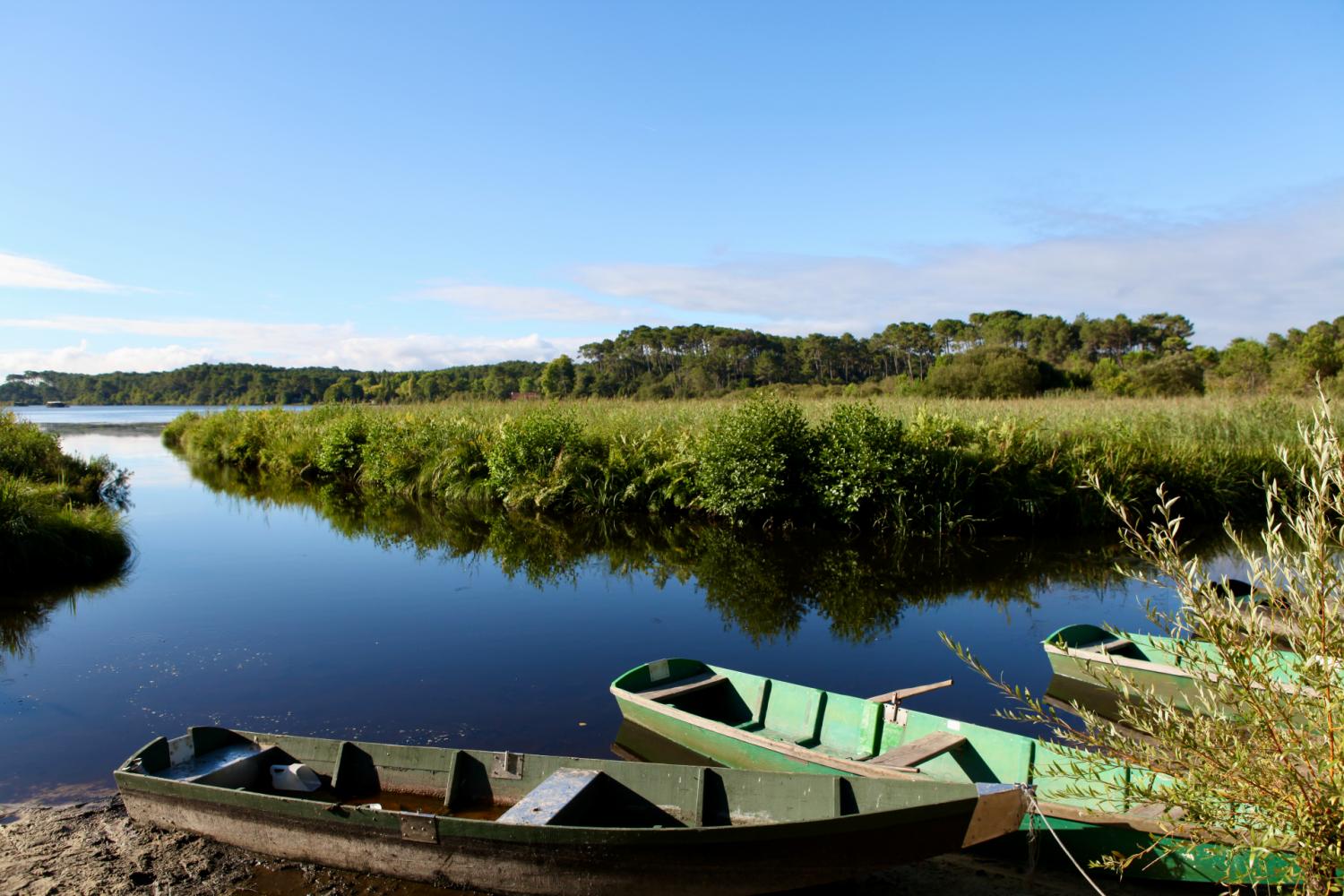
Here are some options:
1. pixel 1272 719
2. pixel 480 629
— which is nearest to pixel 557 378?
pixel 480 629

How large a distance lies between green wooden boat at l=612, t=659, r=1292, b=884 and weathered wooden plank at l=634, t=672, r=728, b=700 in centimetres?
1

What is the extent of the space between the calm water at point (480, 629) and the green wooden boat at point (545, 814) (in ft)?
4.82

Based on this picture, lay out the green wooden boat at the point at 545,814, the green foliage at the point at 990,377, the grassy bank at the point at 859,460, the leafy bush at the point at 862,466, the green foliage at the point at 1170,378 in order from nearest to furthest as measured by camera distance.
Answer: the green wooden boat at the point at 545,814
the leafy bush at the point at 862,466
the grassy bank at the point at 859,460
the green foliage at the point at 990,377
the green foliage at the point at 1170,378

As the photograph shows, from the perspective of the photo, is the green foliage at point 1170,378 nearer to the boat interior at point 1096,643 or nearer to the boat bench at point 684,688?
the boat interior at point 1096,643

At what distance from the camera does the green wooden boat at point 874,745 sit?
512 centimetres

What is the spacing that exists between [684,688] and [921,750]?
95.7 inches

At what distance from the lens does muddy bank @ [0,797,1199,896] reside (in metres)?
5.60

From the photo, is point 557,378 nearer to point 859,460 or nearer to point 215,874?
point 859,460

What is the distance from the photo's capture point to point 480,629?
11961 mm

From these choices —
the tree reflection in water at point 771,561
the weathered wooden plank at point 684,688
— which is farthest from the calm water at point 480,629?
the weathered wooden plank at point 684,688

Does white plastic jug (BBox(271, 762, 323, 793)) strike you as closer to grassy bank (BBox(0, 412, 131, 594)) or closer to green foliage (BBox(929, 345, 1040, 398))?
grassy bank (BBox(0, 412, 131, 594))

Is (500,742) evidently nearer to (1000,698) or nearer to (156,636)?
(1000,698)

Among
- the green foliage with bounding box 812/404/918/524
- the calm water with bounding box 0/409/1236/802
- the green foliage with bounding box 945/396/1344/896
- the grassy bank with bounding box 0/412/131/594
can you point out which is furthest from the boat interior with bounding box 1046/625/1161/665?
the grassy bank with bounding box 0/412/131/594

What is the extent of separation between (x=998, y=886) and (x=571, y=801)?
9.36 feet
